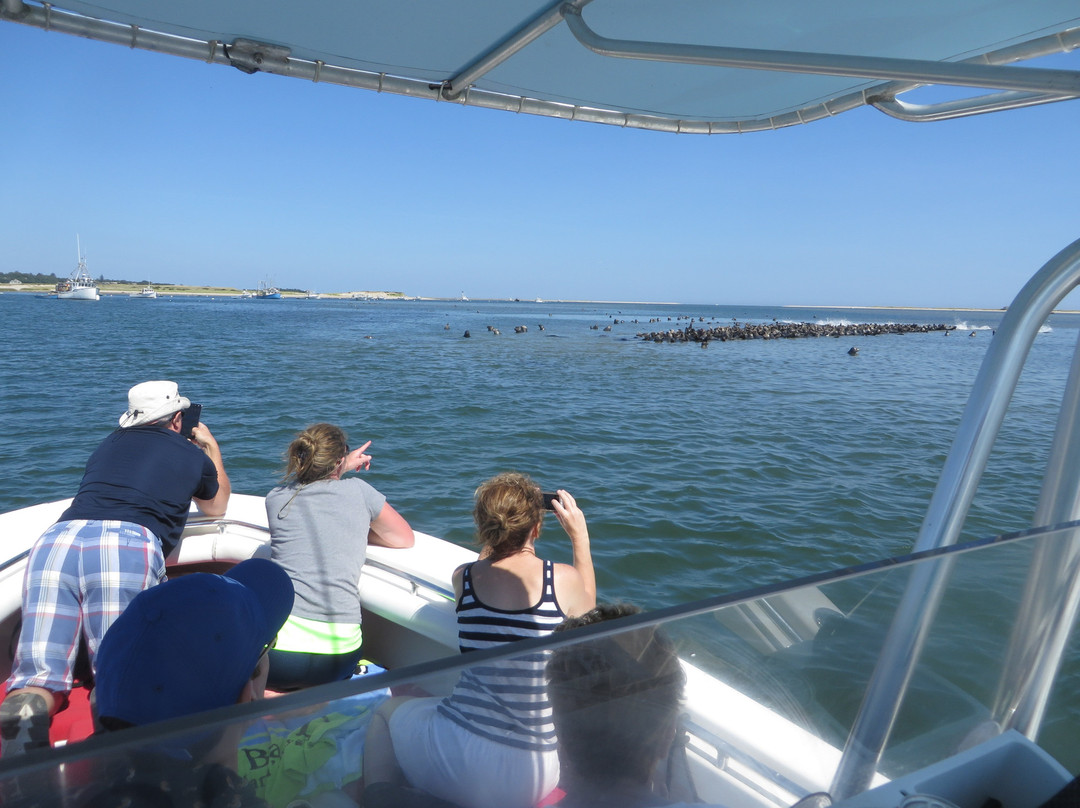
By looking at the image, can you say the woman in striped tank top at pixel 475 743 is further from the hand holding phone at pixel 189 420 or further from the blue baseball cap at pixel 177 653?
the hand holding phone at pixel 189 420

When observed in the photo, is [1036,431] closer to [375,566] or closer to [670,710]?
[375,566]

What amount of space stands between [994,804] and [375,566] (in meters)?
2.64

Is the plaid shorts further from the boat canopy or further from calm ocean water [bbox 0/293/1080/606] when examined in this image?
calm ocean water [bbox 0/293/1080/606]

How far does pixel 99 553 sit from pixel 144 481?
327mm

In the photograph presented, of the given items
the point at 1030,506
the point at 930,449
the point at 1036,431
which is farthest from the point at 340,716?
the point at 1036,431

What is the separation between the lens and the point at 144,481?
2545 millimetres

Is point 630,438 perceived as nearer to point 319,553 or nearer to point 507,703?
point 319,553

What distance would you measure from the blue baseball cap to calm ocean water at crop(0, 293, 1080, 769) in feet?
5.26

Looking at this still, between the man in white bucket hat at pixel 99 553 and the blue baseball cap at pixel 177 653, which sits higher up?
the blue baseball cap at pixel 177 653

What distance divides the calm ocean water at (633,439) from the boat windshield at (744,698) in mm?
217

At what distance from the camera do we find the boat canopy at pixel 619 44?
5.82ft

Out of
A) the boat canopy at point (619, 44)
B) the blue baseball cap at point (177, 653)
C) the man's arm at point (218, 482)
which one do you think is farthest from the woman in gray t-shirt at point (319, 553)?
the boat canopy at point (619, 44)

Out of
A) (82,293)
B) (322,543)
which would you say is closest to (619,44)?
(322,543)

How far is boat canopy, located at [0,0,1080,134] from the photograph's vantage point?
177 cm
